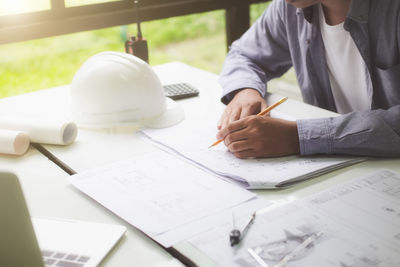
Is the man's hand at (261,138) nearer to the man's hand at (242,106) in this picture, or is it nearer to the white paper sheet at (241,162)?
the white paper sheet at (241,162)

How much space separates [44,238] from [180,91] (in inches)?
32.6

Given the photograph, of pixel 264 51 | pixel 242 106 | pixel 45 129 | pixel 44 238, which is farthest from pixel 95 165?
pixel 264 51

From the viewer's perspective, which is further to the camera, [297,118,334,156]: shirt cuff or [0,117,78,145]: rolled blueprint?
[0,117,78,145]: rolled blueprint

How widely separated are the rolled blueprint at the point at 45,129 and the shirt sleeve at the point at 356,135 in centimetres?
58

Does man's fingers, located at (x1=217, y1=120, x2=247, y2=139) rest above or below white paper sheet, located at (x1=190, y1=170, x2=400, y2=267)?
above

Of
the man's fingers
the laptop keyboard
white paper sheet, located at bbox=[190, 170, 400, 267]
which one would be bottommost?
white paper sheet, located at bbox=[190, 170, 400, 267]

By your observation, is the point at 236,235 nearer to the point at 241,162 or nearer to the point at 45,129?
the point at 241,162

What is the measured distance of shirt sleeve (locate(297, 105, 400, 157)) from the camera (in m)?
1.05

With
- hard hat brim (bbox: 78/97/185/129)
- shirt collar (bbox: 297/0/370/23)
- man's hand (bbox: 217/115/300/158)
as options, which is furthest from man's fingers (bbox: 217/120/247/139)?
shirt collar (bbox: 297/0/370/23)

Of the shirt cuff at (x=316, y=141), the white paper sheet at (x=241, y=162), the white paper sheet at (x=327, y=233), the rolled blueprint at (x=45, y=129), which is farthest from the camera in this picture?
the rolled blueprint at (x=45, y=129)

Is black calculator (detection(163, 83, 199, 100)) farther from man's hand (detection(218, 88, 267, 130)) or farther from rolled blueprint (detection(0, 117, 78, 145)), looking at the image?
rolled blueprint (detection(0, 117, 78, 145))

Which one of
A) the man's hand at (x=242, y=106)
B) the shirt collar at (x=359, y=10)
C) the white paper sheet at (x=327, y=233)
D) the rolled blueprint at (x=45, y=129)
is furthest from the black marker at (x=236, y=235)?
the shirt collar at (x=359, y=10)

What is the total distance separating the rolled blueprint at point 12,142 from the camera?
115cm

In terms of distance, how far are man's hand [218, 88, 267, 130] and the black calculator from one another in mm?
179
